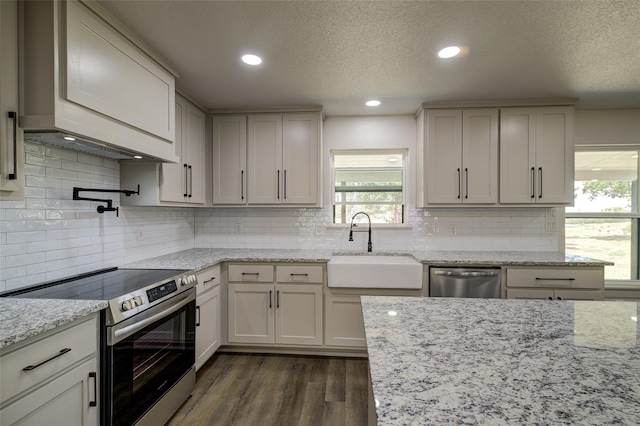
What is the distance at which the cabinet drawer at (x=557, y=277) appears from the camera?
268 cm

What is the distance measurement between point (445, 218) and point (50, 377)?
11.0 feet

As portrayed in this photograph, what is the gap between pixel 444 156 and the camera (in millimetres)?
3123

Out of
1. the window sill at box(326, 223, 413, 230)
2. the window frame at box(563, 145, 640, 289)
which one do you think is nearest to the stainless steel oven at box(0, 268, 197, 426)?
the window sill at box(326, 223, 413, 230)

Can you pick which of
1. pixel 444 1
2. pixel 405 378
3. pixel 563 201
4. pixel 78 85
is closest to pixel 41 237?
pixel 78 85

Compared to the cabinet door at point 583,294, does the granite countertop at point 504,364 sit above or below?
above

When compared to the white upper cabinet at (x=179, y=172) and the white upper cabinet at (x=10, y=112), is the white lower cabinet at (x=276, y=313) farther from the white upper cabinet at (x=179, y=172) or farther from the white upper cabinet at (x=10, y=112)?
the white upper cabinet at (x=10, y=112)

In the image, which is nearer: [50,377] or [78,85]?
[50,377]

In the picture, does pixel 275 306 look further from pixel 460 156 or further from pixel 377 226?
pixel 460 156

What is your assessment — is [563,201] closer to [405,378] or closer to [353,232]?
[353,232]

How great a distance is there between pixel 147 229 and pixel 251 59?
1.73 metres

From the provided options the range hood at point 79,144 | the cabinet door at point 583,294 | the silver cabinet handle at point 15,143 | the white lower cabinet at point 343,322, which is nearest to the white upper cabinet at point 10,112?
the silver cabinet handle at point 15,143

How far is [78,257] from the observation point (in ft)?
6.70

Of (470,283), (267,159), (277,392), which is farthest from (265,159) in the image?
(470,283)

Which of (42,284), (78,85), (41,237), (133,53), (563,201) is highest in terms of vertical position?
(133,53)
